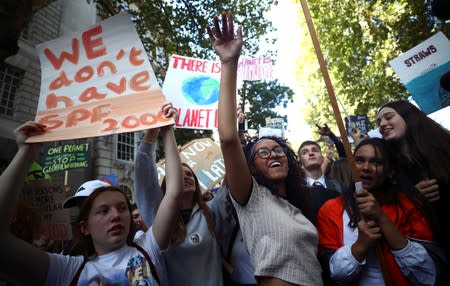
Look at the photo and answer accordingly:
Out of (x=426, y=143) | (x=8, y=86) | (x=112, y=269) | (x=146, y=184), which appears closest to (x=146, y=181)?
(x=146, y=184)

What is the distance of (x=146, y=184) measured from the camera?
2031mm

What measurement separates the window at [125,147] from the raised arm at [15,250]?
526 inches

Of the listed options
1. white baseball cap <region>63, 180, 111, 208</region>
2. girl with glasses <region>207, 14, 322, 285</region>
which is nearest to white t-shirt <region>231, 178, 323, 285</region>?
girl with glasses <region>207, 14, 322, 285</region>

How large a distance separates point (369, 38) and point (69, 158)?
6869 millimetres

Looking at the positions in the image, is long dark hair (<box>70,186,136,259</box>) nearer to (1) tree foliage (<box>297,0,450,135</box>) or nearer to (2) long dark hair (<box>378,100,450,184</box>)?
(2) long dark hair (<box>378,100,450,184</box>)

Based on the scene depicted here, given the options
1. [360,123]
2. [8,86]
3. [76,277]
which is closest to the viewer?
[76,277]

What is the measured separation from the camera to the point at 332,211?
71.5 inches

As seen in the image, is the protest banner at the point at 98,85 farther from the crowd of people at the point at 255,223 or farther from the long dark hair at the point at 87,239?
the long dark hair at the point at 87,239

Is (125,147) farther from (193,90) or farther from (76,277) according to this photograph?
(76,277)

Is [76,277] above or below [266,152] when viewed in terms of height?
below

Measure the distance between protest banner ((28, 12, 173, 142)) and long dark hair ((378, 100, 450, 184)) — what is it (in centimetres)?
155

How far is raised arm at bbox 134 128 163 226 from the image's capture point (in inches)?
79.9

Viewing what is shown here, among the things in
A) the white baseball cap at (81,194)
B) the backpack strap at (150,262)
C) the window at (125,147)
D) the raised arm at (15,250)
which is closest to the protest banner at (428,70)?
the backpack strap at (150,262)

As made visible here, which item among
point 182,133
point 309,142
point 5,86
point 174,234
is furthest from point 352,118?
point 5,86
